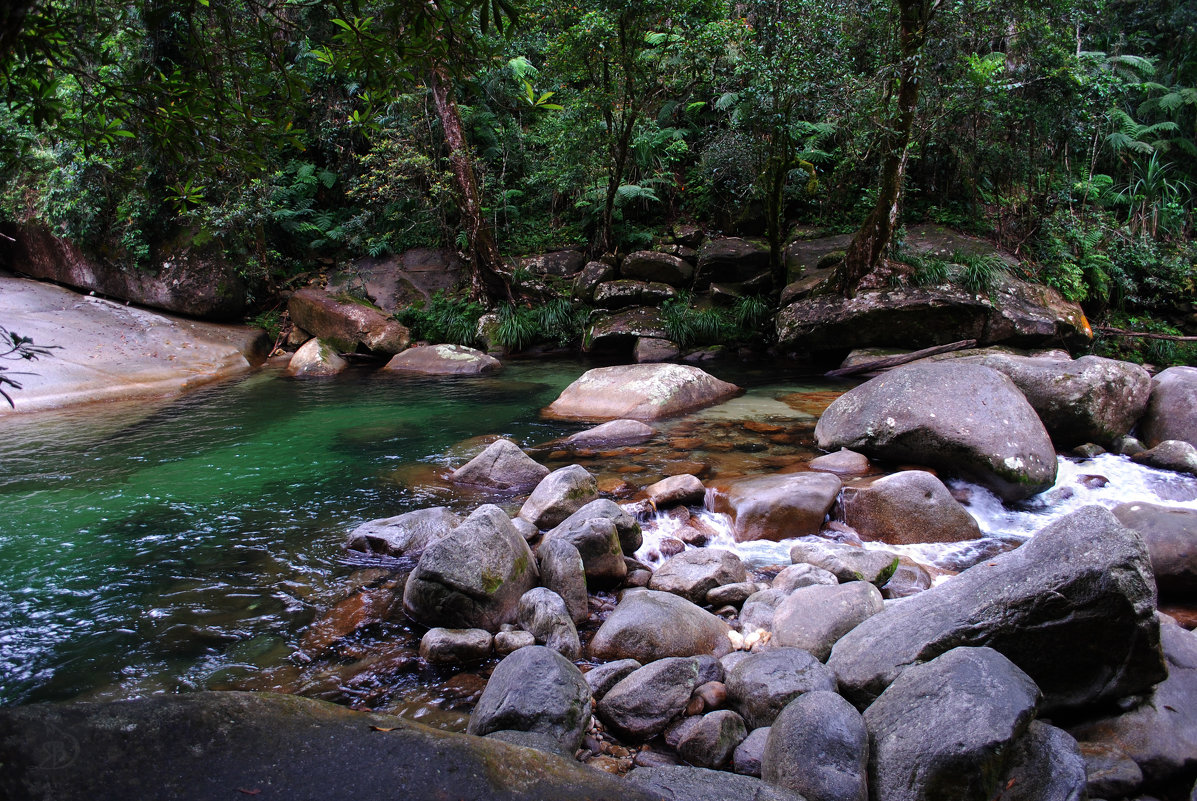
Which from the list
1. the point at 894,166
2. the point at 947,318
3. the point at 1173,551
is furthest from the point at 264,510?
the point at 947,318

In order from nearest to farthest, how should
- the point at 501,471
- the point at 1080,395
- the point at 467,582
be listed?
the point at 467,582, the point at 501,471, the point at 1080,395

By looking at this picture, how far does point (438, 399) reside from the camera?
9.47 metres

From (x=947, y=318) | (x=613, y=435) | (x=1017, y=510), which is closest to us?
(x=1017, y=510)

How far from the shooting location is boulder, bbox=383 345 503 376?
460 inches

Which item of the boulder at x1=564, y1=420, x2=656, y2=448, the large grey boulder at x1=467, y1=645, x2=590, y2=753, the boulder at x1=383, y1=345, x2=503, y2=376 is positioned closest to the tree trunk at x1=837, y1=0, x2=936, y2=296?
the boulder at x1=564, y1=420, x2=656, y2=448

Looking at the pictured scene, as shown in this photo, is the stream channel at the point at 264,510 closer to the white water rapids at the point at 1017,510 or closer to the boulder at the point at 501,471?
the white water rapids at the point at 1017,510

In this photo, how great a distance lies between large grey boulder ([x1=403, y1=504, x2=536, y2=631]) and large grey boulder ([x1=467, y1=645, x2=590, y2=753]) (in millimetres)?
784

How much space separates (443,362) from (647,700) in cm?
988

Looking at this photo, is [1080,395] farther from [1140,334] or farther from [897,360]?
[1140,334]

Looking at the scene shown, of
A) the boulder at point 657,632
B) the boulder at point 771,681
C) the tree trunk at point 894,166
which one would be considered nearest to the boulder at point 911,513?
the boulder at point 657,632

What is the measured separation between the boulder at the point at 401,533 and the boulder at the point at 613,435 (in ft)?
8.03

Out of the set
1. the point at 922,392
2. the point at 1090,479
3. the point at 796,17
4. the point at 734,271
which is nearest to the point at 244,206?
the point at 734,271

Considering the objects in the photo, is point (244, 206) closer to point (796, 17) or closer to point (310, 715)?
point (796, 17)

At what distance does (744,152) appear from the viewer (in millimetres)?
12508
